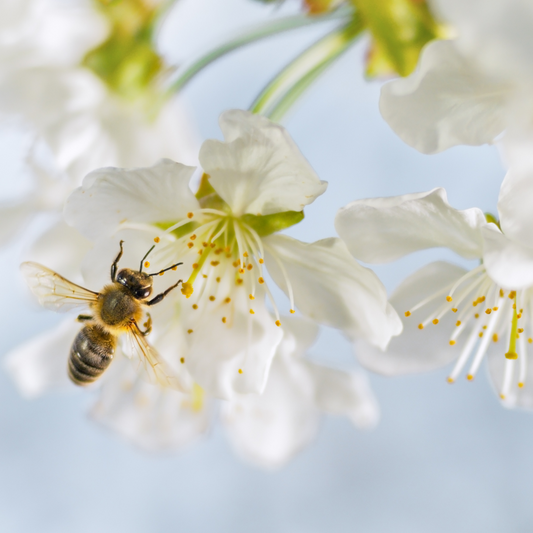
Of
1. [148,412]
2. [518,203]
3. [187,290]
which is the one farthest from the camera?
[148,412]

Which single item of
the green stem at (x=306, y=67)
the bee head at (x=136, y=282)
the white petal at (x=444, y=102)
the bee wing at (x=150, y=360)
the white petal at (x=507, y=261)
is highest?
the green stem at (x=306, y=67)

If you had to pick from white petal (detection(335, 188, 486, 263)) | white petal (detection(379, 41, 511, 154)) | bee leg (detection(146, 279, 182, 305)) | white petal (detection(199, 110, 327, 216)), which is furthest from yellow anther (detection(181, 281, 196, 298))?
white petal (detection(379, 41, 511, 154))

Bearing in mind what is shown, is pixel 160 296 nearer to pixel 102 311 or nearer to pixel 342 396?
pixel 102 311


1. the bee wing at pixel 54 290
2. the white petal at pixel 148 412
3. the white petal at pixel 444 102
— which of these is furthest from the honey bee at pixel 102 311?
the white petal at pixel 444 102

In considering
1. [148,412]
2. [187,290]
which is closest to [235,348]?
[187,290]

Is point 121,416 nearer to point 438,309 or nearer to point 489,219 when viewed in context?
point 438,309

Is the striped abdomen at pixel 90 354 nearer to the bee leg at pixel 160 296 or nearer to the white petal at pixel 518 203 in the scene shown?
the bee leg at pixel 160 296
